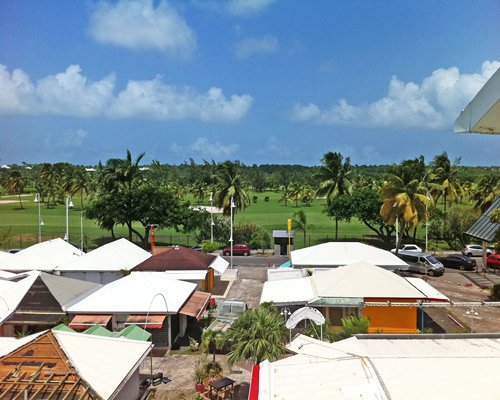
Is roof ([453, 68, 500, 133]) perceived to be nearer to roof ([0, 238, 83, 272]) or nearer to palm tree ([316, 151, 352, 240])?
roof ([0, 238, 83, 272])

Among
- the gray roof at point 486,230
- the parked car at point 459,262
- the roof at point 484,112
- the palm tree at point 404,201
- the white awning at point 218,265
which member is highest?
the roof at point 484,112

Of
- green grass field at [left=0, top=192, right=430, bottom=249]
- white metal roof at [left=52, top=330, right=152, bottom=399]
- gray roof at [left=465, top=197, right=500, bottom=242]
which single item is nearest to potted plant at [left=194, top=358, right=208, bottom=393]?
white metal roof at [left=52, top=330, right=152, bottom=399]

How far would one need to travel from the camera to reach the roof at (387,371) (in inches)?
353

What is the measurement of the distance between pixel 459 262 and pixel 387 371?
104 ft

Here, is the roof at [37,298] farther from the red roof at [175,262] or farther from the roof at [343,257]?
the roof at [343,257]

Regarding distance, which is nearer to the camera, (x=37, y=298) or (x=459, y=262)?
(x=37, y=298)

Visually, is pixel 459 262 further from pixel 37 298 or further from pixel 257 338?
pixel 37 298

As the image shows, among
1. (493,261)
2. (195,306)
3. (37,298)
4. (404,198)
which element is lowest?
(493,261)

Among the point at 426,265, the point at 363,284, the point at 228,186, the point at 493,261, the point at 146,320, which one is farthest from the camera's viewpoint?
the point at 228,186

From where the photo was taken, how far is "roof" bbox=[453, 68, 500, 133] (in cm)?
308

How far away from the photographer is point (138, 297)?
2175cm

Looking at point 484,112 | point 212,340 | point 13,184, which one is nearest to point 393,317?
point 212,340

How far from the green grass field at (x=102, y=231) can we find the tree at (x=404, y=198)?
572 inches

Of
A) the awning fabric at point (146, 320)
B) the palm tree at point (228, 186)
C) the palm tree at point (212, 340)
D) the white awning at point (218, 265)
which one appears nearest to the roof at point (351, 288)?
the palm tree at point (212, 340)
